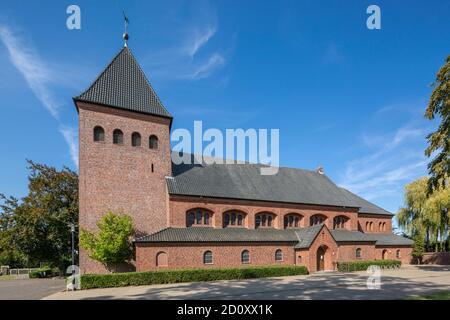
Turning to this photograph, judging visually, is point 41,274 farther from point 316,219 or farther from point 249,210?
point 316,219

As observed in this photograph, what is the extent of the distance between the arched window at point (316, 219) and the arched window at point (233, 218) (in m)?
9.25

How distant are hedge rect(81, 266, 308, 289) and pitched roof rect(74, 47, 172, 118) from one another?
47.3ft

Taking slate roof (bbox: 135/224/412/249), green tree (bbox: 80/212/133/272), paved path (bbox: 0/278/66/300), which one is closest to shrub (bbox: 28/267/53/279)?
paved path (bbox: 0/278/66/300)

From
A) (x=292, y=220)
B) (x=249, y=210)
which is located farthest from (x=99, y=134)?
(x=292, y=220)

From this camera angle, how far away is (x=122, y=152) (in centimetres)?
2886

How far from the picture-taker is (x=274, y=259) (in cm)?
3169

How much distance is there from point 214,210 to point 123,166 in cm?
953

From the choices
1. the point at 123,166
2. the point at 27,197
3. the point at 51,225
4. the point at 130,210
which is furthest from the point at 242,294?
the point at 27,197

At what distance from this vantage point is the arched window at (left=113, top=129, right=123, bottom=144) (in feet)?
A: 94.8

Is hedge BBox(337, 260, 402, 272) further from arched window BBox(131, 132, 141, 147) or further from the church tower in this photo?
arched window BBox(131, 132, 141, 147)

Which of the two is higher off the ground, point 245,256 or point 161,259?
point 161,259

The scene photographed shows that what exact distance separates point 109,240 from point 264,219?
16545mm

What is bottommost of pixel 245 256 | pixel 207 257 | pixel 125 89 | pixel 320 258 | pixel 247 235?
pixel 320 258
